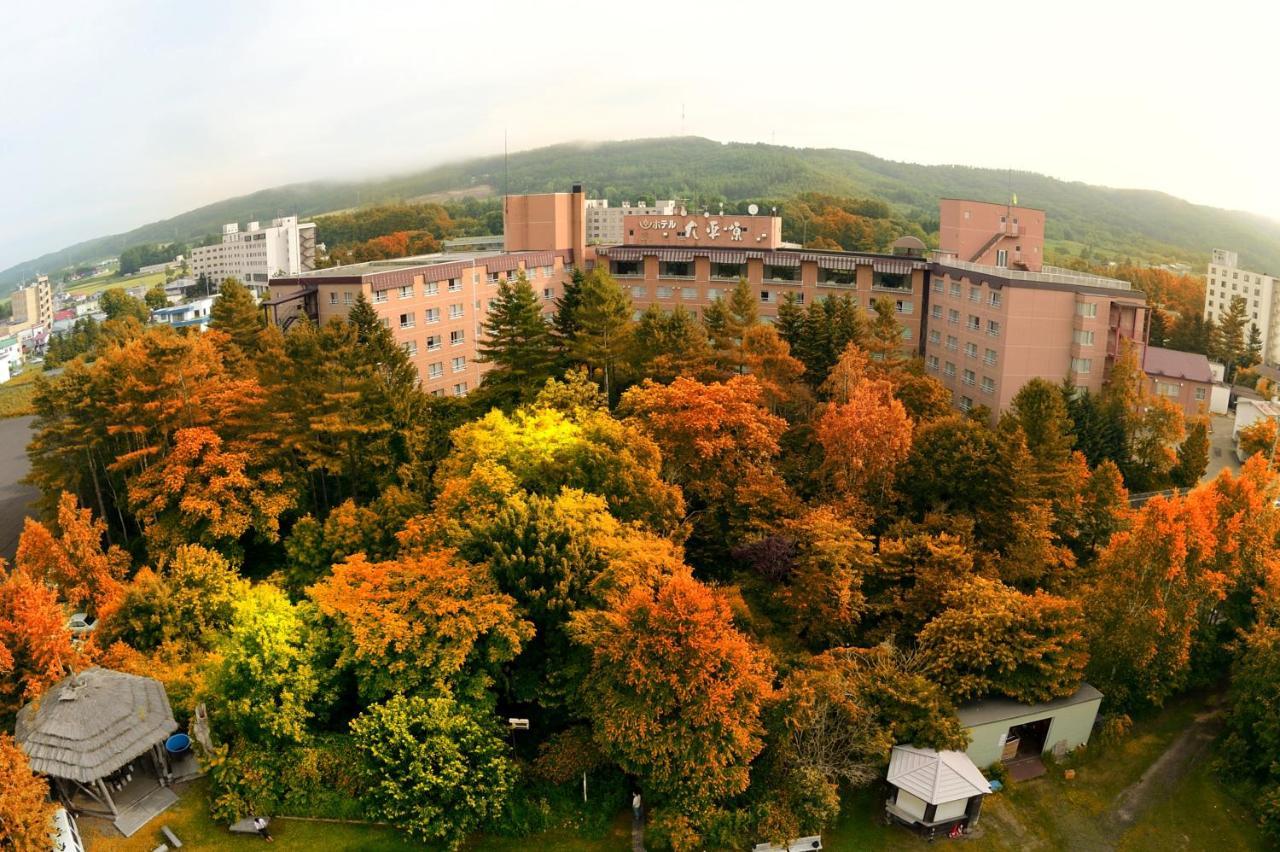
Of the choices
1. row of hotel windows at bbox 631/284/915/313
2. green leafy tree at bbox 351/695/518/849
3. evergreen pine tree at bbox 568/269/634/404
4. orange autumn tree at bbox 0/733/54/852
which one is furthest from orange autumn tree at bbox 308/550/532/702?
row of hotel windows at bbox 631/284/915/313

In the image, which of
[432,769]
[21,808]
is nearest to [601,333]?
[432,769]

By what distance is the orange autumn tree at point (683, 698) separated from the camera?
26.4 meters

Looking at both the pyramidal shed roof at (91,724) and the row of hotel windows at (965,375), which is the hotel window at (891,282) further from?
the pyramidal shed roof at (91,724)

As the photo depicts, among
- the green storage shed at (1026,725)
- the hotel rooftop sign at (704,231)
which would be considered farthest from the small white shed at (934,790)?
the hotel rooftop sign at (704,231)

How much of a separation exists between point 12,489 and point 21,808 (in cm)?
4010

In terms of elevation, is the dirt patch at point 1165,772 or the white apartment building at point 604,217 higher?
the white apartment building at point 604,217

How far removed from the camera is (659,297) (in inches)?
2712

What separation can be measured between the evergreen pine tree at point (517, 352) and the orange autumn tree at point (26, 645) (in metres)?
22.6

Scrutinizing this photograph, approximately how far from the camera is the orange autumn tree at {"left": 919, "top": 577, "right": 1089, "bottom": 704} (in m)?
30.3

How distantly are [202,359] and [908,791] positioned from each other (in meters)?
36.8

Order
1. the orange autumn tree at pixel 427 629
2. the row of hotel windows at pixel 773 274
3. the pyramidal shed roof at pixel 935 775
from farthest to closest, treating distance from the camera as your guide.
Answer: the row of hotel windows at pixel 773 274
the orange autumn tree at pixel 427 629
the pyramidal shed roof at pixel 935 775

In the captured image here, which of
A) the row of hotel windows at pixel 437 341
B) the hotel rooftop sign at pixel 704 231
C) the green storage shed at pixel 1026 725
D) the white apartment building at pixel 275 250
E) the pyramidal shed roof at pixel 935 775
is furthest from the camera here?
the white apartment building at pixel 275 250

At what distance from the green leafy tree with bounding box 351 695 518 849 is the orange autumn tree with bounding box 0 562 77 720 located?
11.3 meters

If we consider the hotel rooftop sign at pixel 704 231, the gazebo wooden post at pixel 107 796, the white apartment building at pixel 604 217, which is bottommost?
the gazebo wooden post at pixel 107 796
